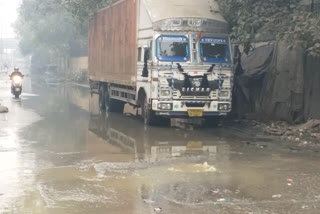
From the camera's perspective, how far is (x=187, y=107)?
1430 cm

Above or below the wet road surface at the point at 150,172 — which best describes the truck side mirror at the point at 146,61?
above

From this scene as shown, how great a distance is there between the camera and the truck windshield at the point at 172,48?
46.5 ft

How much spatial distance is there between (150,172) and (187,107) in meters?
5.66

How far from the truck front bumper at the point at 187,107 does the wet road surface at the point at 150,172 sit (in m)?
0.53

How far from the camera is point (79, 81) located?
50969mm

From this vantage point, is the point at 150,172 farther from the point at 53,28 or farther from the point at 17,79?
the point at 53,28

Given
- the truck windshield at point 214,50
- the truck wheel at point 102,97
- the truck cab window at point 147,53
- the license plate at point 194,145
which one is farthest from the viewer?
the truck wheel at point 102,97

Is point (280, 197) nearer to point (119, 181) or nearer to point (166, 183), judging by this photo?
point (166, 183)

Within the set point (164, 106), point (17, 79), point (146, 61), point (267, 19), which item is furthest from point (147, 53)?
point (17, 79)

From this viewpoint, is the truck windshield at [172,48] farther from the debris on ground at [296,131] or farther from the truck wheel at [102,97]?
the truck wheel at [102,97]

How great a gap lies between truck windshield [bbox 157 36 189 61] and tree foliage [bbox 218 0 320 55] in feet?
5.18

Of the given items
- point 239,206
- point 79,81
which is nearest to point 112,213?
point 239,206

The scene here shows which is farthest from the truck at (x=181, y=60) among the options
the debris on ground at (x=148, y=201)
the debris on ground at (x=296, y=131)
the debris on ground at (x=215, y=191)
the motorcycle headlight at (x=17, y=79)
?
the motorcycle headlight at (x=17, y=79)

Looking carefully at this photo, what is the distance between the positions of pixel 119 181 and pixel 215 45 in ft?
24.7
